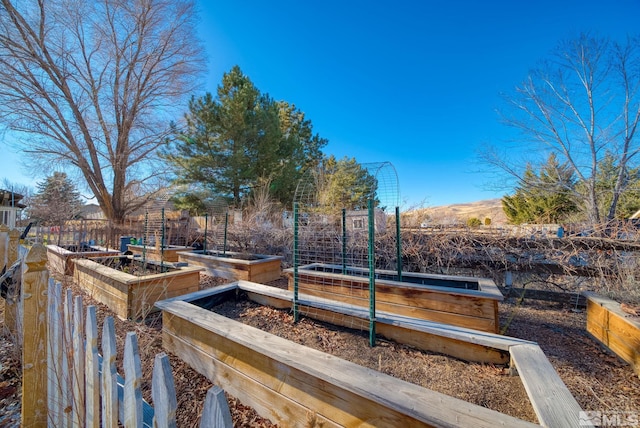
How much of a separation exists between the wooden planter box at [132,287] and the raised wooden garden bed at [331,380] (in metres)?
0.92

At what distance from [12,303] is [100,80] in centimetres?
1179

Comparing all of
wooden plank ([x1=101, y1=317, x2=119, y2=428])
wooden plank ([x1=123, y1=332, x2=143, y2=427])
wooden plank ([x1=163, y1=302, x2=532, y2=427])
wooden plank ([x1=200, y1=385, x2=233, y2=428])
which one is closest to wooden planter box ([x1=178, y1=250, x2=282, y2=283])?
wooden plank ([x1=163, y1=302, x2=532, y2=427])

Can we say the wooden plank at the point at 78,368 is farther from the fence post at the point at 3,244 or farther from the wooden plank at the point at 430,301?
the fence post at the point at 3,244

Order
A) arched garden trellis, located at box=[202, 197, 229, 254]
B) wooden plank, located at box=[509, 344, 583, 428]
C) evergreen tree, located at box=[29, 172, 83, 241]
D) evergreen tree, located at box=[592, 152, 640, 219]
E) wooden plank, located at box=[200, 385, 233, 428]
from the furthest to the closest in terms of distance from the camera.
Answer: evergreen tree, located at box=[29, 172, 83, 241], arched garden trellis, located at box=[202, 197, 229, 254], evergreen tree, located at box=[592, 152, 640, 219], wooden plank, located at box=[509, 344, 583, 428], wooden plank, located at box=[200, 385, 233, 428]

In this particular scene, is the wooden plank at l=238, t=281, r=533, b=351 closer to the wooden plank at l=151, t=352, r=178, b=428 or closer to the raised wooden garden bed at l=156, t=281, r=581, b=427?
the raised wooden garden bed at l=156, t=281, r=581, b=427

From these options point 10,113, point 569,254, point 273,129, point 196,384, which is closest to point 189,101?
point 273,129

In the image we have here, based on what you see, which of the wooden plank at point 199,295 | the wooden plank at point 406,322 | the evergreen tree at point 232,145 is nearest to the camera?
the wooden plank at point 406,322

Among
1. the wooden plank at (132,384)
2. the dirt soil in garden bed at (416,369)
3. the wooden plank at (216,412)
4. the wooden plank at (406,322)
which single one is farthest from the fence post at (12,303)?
the wooden plank at (216,412)

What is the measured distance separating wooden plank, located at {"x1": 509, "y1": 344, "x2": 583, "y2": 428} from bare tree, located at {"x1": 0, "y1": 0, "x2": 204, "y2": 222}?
12.8 m

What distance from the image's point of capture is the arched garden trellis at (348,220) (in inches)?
86.9

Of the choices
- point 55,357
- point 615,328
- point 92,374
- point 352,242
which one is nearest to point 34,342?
point 55,357

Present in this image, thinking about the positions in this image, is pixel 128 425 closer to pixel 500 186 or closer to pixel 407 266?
pixel 407 266

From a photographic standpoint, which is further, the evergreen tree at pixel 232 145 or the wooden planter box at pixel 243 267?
the evergreen tree at pixel 232 145

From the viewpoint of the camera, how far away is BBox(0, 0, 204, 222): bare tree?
8.43m
